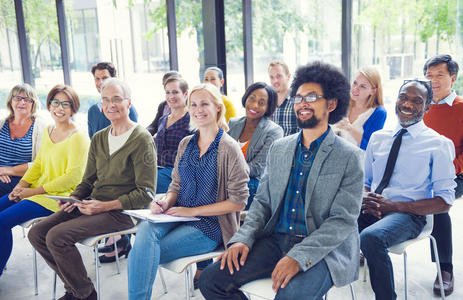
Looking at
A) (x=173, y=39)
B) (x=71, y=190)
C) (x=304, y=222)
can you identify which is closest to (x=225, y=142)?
(x=304, y=222)

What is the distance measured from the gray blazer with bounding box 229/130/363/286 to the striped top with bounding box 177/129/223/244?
13.1 inches

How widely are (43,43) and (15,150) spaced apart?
3782 mm

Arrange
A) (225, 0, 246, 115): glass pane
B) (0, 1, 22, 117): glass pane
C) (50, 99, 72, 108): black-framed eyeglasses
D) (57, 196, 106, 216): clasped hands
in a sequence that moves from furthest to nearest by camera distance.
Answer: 1. (0, 1, 22, 117): glass pane
2. (225, 0, 246, 115): glass pane
3. (50, 99, 72, 108): black-framed eyeglasses
4. (57, 196, 106, 216): clasped hands

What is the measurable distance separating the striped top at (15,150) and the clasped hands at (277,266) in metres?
2.37

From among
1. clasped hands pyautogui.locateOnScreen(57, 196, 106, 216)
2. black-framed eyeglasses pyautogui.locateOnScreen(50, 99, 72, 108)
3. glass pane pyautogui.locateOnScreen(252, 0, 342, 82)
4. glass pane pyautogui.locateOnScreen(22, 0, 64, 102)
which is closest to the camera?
clasped hands pyautogui.locateOnScreen(57, 196, 106, 216)

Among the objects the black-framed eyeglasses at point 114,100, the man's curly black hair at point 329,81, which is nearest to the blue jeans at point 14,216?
the black-framed eyeglasses at point 114,100

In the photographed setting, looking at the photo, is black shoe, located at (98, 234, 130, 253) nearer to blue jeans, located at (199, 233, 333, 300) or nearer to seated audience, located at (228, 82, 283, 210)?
seated audience, located at (228, 82, 283, 210)

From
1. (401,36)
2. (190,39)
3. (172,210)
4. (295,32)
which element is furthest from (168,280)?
(190,39)

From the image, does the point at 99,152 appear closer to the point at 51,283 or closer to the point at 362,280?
the point at 51,283

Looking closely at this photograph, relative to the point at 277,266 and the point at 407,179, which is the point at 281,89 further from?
the point at 277,266

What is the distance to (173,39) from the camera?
5461 mm

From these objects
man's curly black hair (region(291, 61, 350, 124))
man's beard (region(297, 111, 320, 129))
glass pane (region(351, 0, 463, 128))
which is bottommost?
man's beard (region(297, 111, 320, 129))

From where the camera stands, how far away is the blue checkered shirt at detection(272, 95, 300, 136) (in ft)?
11.5

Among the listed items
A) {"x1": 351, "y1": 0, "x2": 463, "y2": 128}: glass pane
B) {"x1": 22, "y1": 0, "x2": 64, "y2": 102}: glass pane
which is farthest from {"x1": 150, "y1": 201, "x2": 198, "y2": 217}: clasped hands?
{"x1": 22, "y1": 0, "x2": 64, "y2": 102}: glass pane
